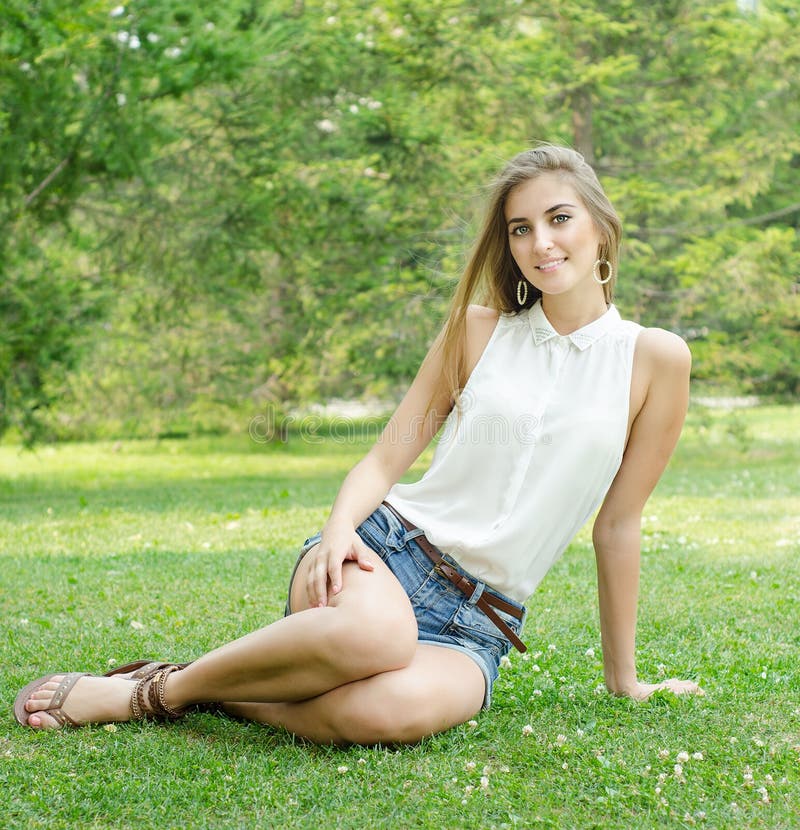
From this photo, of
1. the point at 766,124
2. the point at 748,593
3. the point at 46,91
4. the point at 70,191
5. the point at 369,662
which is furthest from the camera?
the point at 766,124

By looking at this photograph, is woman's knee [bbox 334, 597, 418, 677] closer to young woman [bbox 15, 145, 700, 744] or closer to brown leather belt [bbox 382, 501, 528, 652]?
young woman [bbox 15, 145, 700, 744]

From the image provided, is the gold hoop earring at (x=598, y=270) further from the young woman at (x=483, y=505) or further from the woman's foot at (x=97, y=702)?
the woman's foot at (x=97, y=702)

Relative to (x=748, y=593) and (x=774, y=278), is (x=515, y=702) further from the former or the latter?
(x=774, y=278)

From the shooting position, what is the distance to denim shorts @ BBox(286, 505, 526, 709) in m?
2.96

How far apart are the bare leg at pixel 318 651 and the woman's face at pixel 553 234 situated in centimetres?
96

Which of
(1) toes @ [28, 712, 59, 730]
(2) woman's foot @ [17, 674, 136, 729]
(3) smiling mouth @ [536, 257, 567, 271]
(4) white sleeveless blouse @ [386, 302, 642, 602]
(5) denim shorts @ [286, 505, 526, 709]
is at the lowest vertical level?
(1) toes @ [28, 712, 59, 730]

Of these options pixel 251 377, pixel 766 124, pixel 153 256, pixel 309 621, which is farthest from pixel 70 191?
pixel 766 124

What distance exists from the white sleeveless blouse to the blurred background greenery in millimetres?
4582

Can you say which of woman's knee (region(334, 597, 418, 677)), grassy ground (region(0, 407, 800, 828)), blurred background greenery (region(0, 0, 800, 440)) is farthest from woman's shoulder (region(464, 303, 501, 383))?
blurred background greenery (region(0, 0, 800, 440))

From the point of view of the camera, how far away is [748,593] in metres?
4.93

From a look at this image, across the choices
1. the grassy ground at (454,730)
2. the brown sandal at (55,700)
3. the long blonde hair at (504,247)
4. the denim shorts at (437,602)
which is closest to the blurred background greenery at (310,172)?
the grassy ground at (454,730)

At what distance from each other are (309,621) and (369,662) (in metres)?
0.19

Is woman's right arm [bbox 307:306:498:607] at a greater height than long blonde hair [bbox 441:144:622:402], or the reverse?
long blonde hair [bbox 441:144:622:402]

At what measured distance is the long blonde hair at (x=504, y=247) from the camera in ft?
9.97
